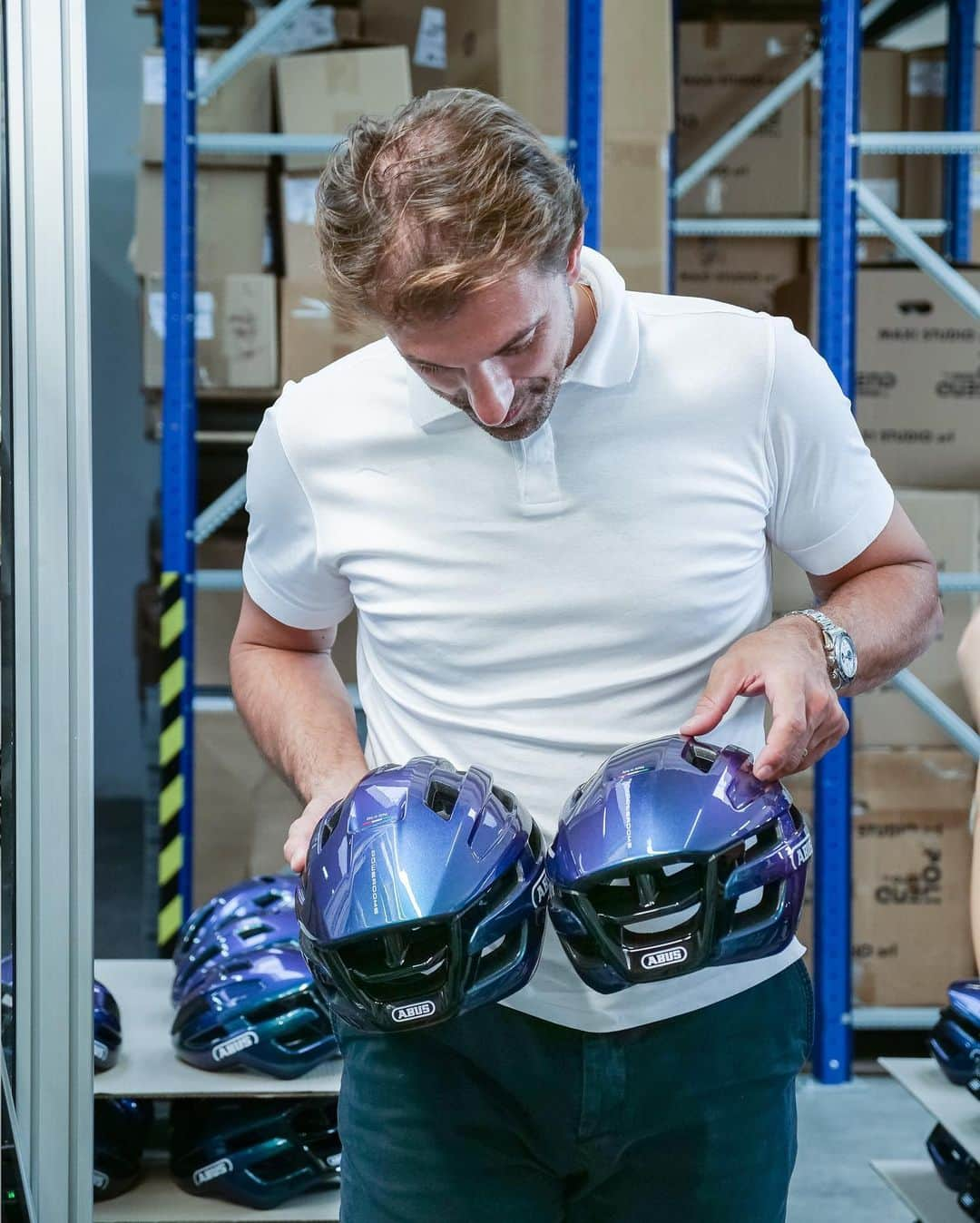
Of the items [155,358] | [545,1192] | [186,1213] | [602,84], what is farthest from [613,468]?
[155,358]

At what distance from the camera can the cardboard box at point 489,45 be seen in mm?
3727

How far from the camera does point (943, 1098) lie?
279 centimetres

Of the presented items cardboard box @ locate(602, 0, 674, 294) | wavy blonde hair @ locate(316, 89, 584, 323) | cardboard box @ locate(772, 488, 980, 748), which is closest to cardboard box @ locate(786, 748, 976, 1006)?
cardboard box @ locate(772, 488, 980, 748)

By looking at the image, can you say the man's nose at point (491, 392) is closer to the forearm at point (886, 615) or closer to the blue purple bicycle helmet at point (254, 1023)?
the forearm at point (886, 615)

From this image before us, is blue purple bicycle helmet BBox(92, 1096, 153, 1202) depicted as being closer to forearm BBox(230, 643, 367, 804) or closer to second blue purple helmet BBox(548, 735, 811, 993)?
forearm BBox(230, 643, 367, 804)

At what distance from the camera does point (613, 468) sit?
4.55ft

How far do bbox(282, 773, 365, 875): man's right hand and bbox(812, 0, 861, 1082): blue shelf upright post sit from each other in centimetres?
241

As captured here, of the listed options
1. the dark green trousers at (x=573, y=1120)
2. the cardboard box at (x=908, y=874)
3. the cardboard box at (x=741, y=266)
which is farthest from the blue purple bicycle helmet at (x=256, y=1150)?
the cardboard box at (x=741, y=266)

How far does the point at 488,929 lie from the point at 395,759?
29 cm

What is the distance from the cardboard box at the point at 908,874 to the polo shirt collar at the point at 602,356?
2.74 meters

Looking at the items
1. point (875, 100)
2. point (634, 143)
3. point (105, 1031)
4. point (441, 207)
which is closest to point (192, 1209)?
point (105, 1031)

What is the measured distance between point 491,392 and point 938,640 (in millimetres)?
2917

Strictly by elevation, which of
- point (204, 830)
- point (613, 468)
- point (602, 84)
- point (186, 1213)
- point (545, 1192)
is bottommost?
point (186, 1213)

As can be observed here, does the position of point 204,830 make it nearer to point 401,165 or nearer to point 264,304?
point 264,304
